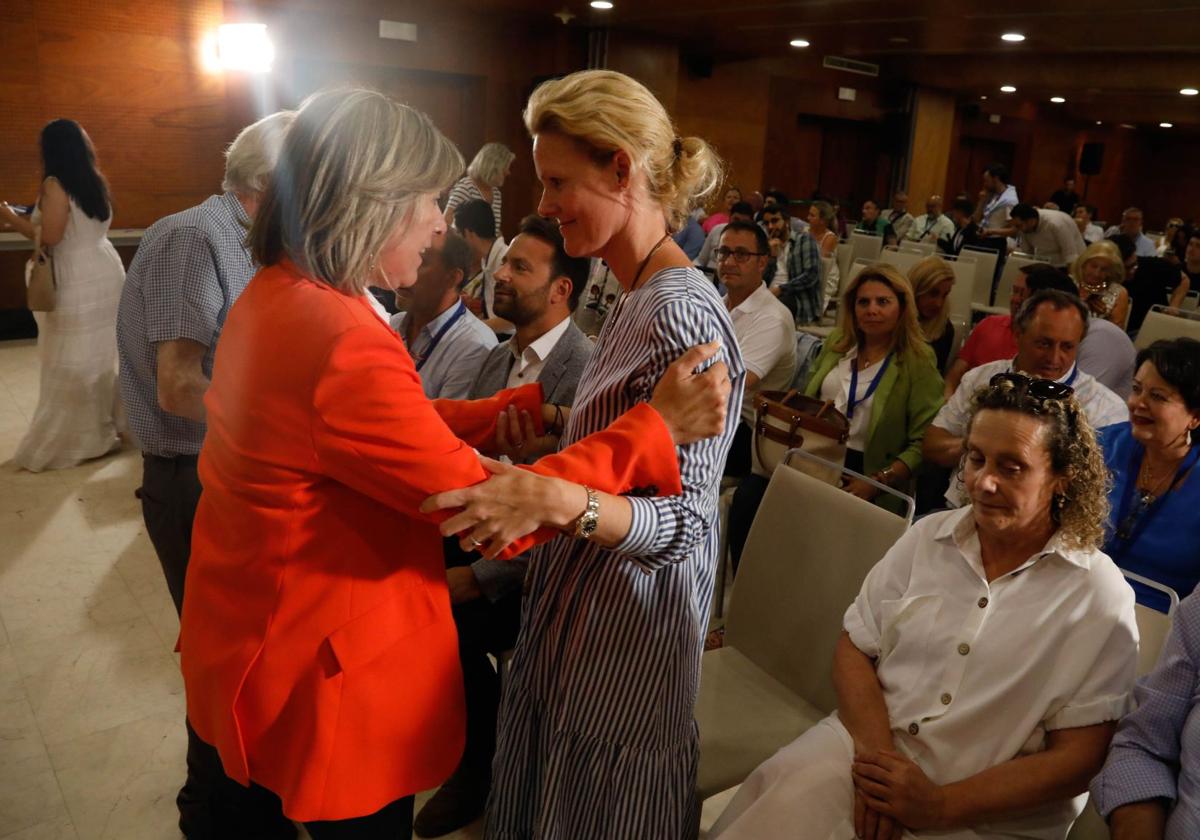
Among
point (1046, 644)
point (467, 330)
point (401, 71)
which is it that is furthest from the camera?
point (401, 71)

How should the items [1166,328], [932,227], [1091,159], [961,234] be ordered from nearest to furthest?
1. [1166,328]
2. [961,234]
3. [932,227]
4. [1091,159]

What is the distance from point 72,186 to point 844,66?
420 inches

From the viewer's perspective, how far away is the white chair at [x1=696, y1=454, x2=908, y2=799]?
1.96 metres

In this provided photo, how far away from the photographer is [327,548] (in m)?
1.16

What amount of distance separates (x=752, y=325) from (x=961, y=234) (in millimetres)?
5901

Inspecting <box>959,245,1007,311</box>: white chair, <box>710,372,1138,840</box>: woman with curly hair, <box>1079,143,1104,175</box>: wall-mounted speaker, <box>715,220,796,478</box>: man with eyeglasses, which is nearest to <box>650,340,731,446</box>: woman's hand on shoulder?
<box>710,372,1138,840</box>: woman with curly hair

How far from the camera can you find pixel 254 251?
120cm

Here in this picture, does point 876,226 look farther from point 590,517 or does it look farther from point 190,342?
point 590,517

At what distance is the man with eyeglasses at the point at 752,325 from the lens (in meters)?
3.73

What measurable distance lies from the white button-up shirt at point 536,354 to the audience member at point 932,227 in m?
8.00

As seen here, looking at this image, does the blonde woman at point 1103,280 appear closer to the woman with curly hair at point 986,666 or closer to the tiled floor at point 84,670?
the woman with curly hair at point 986,666

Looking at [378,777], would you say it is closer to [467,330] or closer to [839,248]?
[467,330]

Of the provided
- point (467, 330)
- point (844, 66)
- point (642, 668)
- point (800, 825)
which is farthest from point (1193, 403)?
point (844, 66)

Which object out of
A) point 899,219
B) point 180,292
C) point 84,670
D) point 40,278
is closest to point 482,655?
point 180,292
